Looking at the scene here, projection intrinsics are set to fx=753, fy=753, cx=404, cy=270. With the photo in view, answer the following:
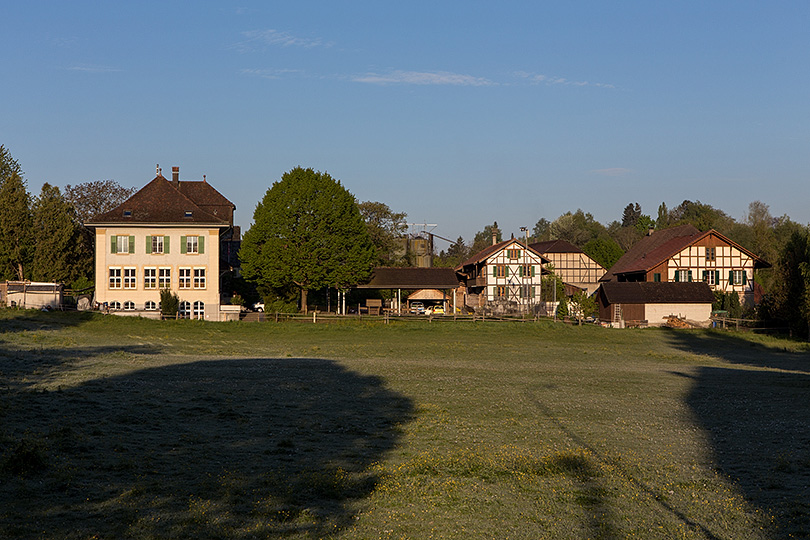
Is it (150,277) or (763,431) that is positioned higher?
(150,277)

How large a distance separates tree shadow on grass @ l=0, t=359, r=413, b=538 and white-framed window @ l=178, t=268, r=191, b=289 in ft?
144

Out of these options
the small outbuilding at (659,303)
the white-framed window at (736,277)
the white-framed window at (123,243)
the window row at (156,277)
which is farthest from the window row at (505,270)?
the white-framed window at (123,243)

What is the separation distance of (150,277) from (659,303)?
46979 millimetres

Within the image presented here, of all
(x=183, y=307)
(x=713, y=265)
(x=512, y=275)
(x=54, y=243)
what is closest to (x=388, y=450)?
(x=183, y=307)

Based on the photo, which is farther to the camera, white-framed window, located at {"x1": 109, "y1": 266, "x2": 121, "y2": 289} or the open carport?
the open carport

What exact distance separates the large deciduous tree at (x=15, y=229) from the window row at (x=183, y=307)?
15398mm

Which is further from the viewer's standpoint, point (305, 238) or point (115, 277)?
point (305, 238)

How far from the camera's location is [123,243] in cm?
6794

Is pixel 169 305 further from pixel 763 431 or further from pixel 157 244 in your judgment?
pixel 763 431

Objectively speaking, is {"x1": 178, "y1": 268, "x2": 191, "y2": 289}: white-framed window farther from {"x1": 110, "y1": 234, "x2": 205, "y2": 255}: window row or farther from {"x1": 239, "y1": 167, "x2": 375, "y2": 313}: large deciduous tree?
{"x1": 239, "y1": 167, "x2": 375, "y2": 313}: large deciduous tree

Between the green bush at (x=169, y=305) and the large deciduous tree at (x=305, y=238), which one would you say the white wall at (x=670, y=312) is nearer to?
the large deciduous tree at (x=305, y=238)

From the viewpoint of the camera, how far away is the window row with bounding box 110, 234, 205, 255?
67.8 meters

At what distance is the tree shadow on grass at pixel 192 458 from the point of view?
11.2 m

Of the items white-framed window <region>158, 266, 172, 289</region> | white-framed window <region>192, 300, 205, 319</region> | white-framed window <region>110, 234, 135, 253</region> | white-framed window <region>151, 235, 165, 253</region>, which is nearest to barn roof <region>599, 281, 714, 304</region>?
white-framed window <region>192, 300, 205, 319</region>
